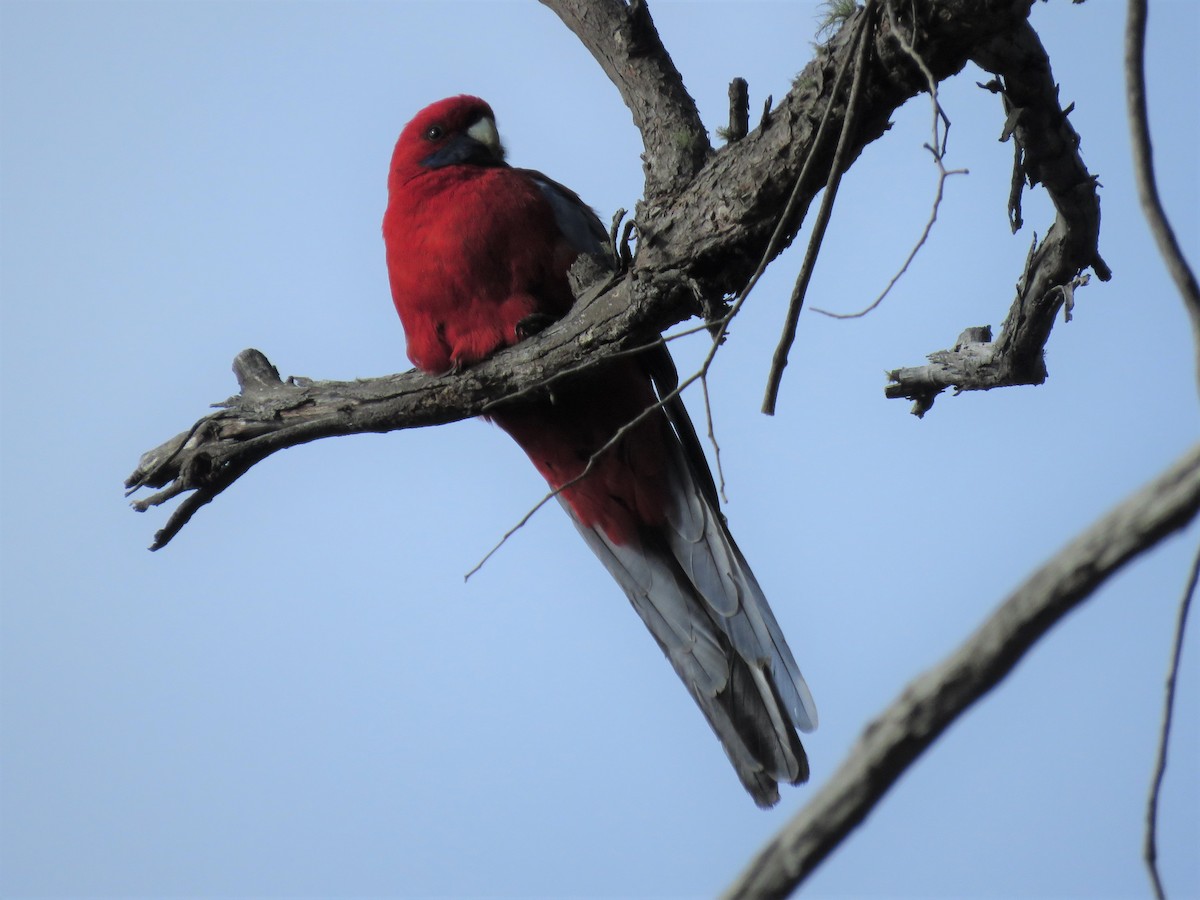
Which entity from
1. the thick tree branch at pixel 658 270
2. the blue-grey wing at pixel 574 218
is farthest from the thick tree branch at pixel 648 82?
the blue-grey wing at pixel 574 218

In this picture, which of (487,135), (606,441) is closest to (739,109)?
(606,441)

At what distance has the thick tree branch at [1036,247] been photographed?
3.08 metres

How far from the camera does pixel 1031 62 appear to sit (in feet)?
10.0

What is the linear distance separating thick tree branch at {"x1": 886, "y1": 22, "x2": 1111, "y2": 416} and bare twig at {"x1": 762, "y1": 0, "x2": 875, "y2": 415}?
1.21 ft

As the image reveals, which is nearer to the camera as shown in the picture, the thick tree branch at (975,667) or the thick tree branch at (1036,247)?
the thick tree branch at (975,667)

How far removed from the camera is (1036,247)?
3654 millimetres

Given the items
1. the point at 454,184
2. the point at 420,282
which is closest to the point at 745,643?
the point at 420,282

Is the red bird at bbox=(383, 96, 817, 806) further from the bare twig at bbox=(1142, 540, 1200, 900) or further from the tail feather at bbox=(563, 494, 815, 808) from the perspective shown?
the bare twig at bbox=(1142, 540, 1200, 900)

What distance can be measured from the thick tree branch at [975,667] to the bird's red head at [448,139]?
3569 millimetres

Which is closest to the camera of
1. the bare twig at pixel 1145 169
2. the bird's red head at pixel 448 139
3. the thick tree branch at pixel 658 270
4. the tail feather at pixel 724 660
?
the bare twig at pixel 1145 169

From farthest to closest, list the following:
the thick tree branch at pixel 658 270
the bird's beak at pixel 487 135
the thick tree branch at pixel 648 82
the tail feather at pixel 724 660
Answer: the bird's beak at pixel 487 135
the tail feather at pixel 724 660
the thick tree branch at pixel 648 82
the thick tree branch at pixel 658 270

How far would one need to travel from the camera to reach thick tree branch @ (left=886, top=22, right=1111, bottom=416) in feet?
10.1

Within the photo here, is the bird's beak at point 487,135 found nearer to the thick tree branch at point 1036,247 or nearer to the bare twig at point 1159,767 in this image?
the thick tree branch at point 1036,247

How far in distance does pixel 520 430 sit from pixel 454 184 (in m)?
0.95
